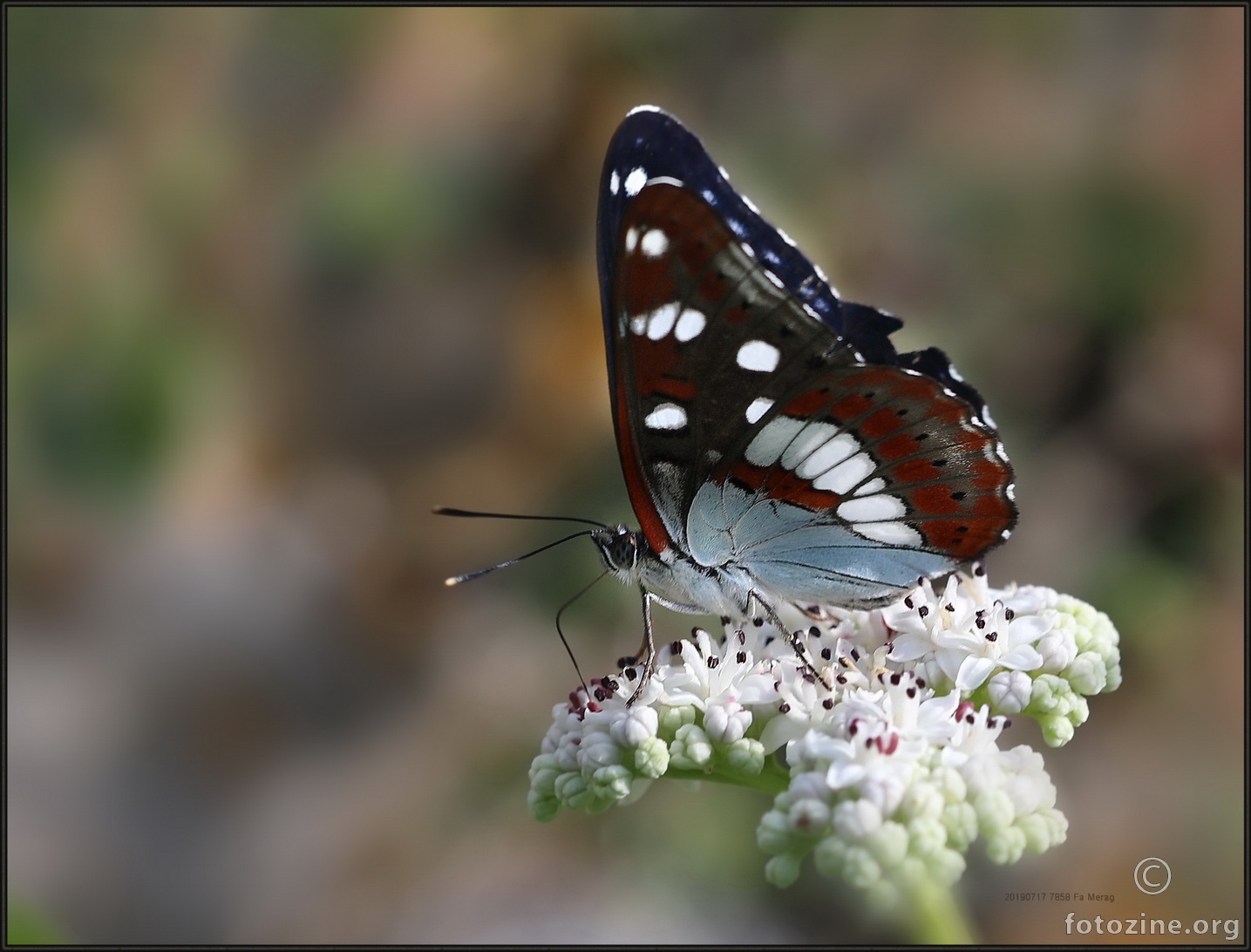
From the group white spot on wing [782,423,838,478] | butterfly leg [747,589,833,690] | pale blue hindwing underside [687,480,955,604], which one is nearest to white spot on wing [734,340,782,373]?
white spot on wing [782,423,838,478]

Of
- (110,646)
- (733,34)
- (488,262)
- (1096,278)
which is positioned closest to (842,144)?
(733,34)

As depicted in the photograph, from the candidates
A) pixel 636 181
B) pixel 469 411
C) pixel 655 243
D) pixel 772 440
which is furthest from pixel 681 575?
pixel 469 411

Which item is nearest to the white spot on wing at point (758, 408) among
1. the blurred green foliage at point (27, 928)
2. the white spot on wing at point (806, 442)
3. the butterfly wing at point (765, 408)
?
the butterfly wing at point (765, 408)

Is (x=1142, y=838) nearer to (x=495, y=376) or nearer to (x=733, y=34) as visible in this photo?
(x=495, y=376)

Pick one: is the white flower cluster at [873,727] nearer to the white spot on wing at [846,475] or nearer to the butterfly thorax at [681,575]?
the butterfly thorax at [681,575]

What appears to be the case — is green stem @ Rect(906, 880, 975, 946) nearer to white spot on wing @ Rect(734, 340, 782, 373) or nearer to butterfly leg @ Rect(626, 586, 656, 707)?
butterfly leg @ Rect(626, 586, 656, 707)

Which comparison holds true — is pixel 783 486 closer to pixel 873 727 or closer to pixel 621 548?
pixel 621 548
